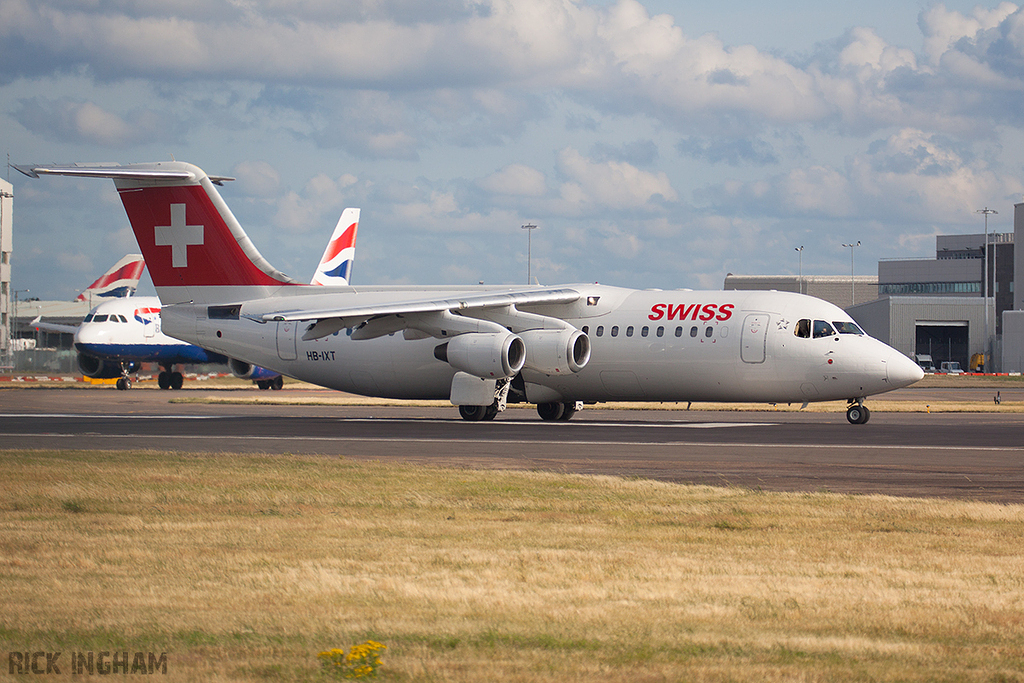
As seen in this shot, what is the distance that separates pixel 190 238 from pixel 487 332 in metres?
10.3

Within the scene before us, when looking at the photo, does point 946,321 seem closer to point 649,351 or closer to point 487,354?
point 649,351

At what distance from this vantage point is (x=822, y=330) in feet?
93.6

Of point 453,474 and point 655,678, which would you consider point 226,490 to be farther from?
point 655,678

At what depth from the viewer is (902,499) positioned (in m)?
13.2

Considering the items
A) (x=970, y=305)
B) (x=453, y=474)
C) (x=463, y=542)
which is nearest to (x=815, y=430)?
(x=453, y=474)

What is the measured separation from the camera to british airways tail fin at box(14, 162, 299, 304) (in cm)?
3338

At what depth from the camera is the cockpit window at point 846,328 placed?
93.8ft

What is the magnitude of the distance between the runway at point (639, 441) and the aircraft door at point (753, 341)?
1798 mm

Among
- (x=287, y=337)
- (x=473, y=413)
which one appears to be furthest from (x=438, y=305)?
(x=287, y=337)

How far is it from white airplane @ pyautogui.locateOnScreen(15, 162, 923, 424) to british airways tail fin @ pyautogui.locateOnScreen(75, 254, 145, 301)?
184 feet

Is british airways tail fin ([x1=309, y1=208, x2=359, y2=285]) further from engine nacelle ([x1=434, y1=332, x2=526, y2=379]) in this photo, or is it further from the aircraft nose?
the aircraft nose

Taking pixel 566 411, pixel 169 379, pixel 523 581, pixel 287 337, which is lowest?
pixel 169 379

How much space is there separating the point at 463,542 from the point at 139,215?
26.5m

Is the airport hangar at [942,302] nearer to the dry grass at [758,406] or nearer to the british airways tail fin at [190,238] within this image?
the dry grass at [758,406]
